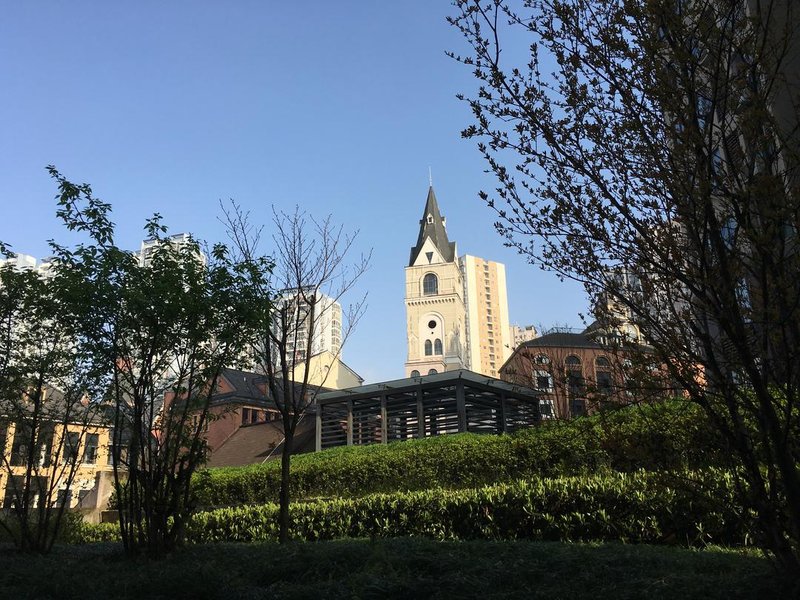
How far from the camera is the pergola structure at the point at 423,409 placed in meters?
21.2

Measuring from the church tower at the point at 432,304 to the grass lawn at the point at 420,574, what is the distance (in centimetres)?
9593

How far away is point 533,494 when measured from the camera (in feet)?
31.0

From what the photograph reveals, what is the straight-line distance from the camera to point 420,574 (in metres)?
5.71

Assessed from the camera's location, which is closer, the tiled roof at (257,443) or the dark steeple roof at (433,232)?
the tiled roof at (257,443)


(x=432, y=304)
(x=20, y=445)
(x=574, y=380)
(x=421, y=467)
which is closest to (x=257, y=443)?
(x=421, y=467)

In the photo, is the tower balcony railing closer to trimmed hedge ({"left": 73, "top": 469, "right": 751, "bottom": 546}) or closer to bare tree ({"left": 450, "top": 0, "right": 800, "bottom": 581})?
trimmed hedge ({"left": 73, "top": 469, "right": 751, "bottom": 546})

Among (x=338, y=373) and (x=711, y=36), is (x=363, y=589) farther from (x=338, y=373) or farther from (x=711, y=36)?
(x=338, y=373)

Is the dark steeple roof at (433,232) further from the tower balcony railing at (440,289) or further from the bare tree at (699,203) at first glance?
the bare tree at (699,203)

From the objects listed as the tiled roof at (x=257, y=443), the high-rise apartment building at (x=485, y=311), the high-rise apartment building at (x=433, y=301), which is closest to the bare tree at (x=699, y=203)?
the tiled roof at (x=257, y=443)

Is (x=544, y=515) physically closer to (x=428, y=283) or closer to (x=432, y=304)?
(x=432, y=304)

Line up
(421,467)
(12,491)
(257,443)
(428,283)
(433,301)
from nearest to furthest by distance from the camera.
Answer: (12,491), (421,467), (257,443), (433,301), (428,283)

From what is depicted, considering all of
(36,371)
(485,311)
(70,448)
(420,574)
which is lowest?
(420,574)

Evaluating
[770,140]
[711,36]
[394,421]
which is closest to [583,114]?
[711,36]

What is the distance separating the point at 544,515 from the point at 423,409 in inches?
507
